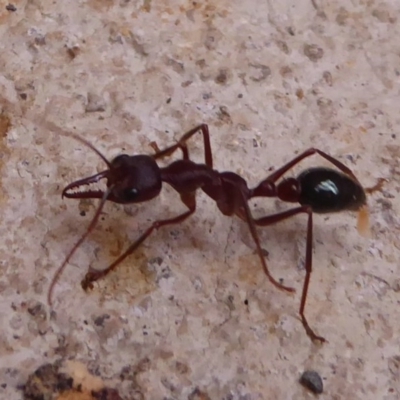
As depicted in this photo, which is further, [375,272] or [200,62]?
[200,62]

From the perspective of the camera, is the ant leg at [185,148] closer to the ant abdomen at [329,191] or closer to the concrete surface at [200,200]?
the concrete surface at [200,200]

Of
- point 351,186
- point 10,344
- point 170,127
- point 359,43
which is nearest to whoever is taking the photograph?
point 10,344

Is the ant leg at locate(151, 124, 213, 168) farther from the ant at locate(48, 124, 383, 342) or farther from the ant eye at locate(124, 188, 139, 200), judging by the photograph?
the ant eye at locate(124, 188, 139, 200)

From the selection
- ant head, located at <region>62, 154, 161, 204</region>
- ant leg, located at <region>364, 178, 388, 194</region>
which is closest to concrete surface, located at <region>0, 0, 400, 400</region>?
ant leg, located at <region>364, 178, 388, 194</region>

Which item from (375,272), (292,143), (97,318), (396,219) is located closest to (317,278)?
(375,272)

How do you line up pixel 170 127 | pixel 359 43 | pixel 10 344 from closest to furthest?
pixel 10 344 → pixel 170 127 → pixel 359 43

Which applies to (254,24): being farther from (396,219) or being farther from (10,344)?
(10,344)
